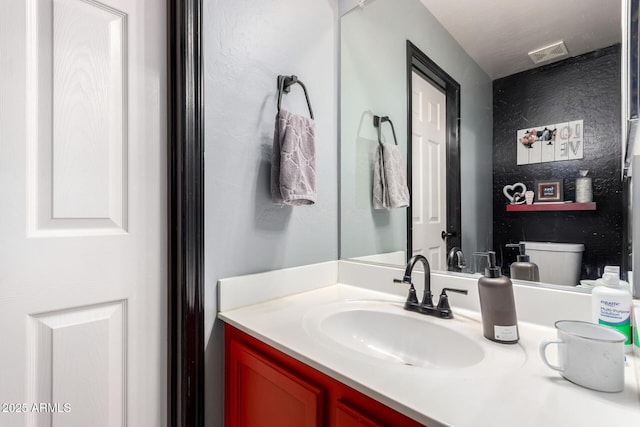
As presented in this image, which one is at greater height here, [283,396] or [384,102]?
[384,102]

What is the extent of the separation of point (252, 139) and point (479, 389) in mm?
938

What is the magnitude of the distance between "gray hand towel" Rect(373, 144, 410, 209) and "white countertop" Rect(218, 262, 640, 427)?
2.02 ft

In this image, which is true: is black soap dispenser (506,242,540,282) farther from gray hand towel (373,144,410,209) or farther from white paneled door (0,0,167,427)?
white paneled door (0,0,167,427)

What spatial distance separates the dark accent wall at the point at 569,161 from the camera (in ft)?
Answer: 2.67

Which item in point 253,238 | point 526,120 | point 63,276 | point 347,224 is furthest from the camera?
point 347,224

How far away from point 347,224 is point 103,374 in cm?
100

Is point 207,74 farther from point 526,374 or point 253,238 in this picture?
point 526,374

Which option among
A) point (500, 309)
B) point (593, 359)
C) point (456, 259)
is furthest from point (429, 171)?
point (593, 359)

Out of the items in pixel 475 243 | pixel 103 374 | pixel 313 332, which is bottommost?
pixel 103 374

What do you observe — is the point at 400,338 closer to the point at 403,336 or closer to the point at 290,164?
the point at 403,336

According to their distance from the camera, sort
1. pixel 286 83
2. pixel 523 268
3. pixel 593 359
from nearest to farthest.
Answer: pixel 593 359 < pixel 523 268 < pixel 286 83

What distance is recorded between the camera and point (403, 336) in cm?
97

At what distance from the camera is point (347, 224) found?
1.44 meters

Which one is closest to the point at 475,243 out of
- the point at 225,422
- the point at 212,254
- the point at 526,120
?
Result: the point at 526,120
